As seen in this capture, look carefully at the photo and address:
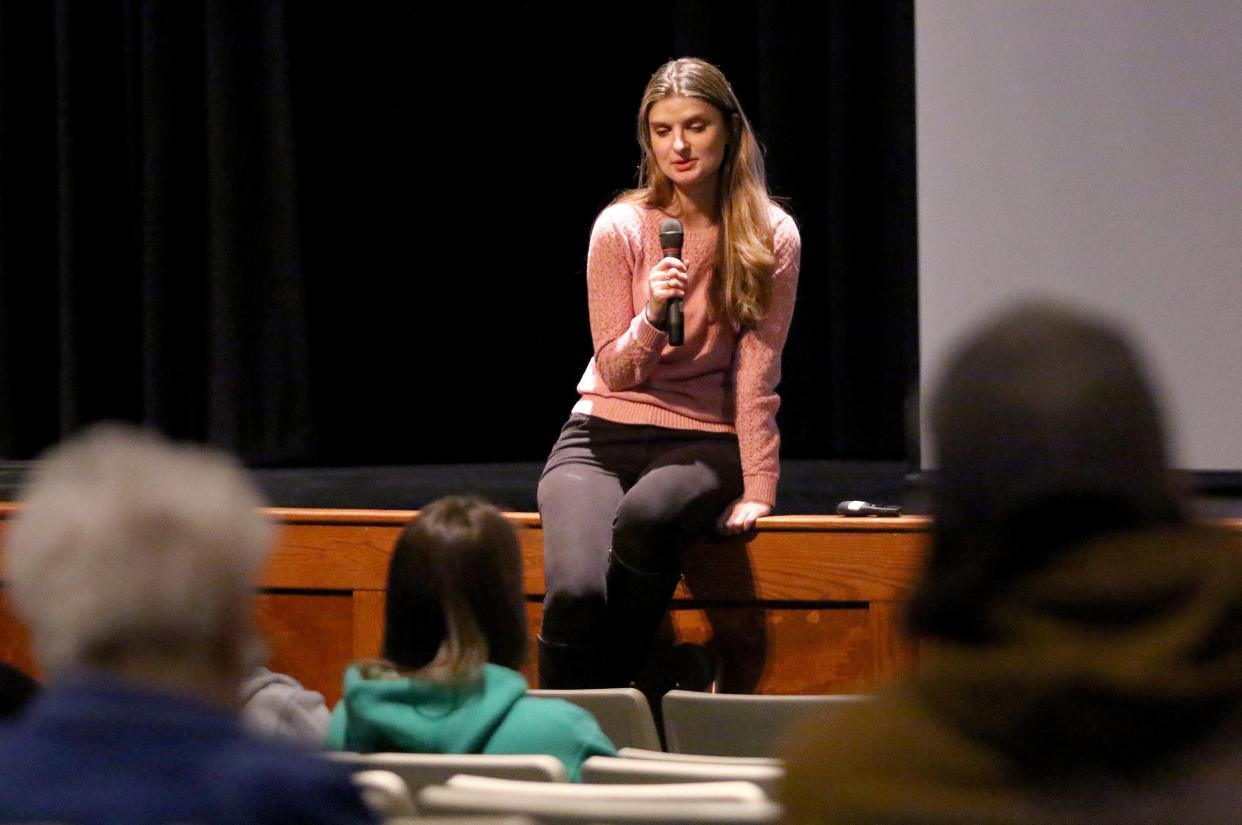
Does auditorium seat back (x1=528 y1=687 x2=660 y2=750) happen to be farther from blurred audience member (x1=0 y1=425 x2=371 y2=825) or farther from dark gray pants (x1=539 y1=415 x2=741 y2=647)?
blurred audience member (x1=0 y1=425 x2=371 y2=825)

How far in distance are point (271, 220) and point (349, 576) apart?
2354mm

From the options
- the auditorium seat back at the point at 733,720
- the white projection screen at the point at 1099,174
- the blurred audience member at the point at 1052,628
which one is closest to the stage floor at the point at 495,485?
the white projection screen at the point at 1099,174

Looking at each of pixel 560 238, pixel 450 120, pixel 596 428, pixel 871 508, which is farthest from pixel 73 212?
pixel 871 508

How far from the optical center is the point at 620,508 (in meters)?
2.54

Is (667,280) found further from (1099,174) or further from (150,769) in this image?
(150,769)

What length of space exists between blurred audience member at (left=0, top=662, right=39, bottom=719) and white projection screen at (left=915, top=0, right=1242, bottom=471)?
2237 mm

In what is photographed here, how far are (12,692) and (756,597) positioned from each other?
1.42 metres

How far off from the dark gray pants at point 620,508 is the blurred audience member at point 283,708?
0.69 meters

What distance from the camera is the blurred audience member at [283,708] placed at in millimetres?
1831

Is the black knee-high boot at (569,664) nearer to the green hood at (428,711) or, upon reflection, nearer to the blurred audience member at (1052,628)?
the green hood at (428,711)

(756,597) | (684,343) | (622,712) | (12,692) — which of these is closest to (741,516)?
(756,597)

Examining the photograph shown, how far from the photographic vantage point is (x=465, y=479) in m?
4.43

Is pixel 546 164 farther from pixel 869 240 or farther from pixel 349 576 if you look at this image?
pixel 349 576

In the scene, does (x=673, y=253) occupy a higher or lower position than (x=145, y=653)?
higher
